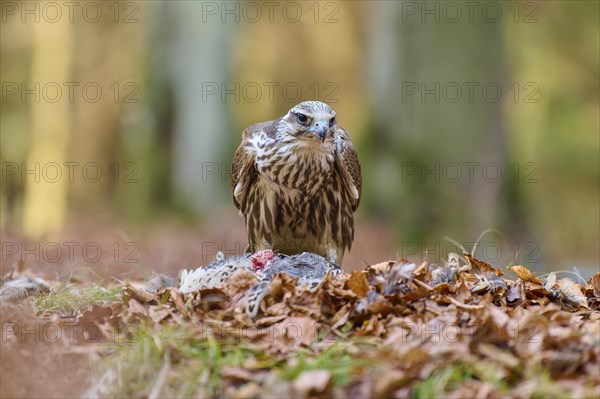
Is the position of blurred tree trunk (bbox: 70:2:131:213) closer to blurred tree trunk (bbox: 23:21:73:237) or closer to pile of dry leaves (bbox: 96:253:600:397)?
blurred tree trunk (bbox: 23:21:73:237)

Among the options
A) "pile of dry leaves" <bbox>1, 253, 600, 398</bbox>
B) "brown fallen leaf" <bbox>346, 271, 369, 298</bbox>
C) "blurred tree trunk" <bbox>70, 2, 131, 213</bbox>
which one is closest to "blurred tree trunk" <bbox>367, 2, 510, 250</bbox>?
"pile of dry leaves" <bbox>1, 253, 600, 398</bbox>

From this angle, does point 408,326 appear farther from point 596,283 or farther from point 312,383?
point 596,283

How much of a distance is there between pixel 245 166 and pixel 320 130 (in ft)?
2.96

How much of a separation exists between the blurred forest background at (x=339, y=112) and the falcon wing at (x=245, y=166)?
4.53 feet

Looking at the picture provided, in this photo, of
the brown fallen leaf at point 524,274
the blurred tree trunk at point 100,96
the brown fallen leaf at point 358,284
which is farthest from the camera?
the blurred tree trunk at point 100,96

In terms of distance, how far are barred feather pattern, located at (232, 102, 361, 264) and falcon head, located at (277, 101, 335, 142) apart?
0.01 metres

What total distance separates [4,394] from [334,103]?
20.2 meters

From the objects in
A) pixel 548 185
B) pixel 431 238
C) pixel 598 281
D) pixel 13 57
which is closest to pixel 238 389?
pixel 598 281

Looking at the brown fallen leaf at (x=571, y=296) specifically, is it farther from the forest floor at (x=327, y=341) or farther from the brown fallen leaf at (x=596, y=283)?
the brown fallen leaf at (x=596, y=283)

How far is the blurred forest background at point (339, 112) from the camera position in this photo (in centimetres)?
994

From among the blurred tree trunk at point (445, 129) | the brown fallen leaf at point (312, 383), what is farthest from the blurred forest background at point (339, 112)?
the brown fallen leaf at point (312, 383)

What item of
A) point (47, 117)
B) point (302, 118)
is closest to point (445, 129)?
point (302, 118)

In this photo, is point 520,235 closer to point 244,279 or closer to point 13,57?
point 244,279

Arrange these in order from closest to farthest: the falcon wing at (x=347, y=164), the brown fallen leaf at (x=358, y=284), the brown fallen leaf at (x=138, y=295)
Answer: the brown fallen leaf at (x=358, y=284) < the brown fallen leaf at (x=138, y=295) < the falcon wing at (x=347, y=164)
